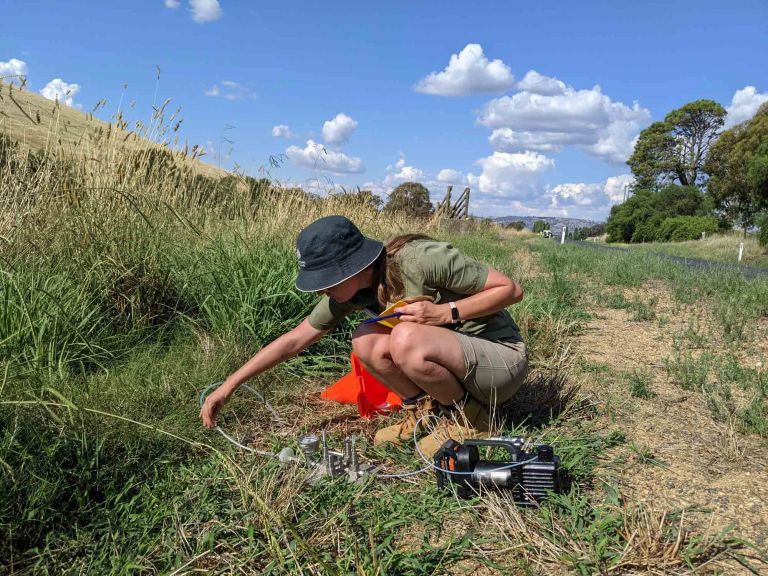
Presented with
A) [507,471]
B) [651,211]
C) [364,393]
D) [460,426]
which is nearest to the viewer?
[507,471]

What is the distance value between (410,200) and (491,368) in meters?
8.64

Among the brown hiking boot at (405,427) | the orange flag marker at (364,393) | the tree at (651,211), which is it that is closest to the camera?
the brown hiking boot at (405,427)

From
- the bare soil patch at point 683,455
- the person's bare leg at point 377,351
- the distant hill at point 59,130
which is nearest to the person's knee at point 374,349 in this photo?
the person's bare leg at point 377,351

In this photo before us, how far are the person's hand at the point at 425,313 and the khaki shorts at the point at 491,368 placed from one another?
12 centimetres

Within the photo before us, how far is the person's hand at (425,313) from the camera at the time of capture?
7.93 feet

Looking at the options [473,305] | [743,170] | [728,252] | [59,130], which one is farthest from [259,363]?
[743,170]

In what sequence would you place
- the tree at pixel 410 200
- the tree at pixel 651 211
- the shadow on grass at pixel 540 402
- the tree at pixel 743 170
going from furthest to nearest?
1. the tree at pixel 651 211
2. the tree at pixel 743 170
3. the tree at pixel 410 200
4. the shadow on grass at pixel 540 402

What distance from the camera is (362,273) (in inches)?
94.6

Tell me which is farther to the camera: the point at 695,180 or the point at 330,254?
the point at 695,180

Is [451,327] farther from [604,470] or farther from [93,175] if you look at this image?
[93,175]

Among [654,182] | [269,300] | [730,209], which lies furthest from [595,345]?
[654,182]

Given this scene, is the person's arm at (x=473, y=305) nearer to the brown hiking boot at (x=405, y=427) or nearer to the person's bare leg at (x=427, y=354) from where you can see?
the person's bare leg at (x=427, y=354)

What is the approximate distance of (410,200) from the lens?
1096 centimetres

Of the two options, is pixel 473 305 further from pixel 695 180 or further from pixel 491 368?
pixel 695 180
